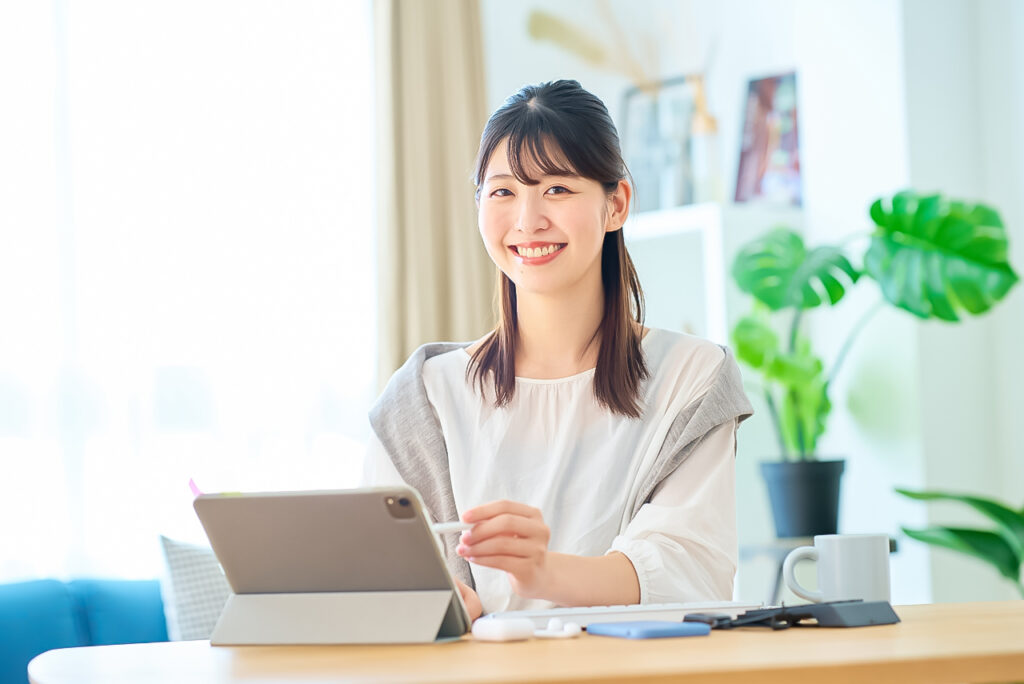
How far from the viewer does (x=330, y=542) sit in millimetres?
962

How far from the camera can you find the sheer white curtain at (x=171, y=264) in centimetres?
262

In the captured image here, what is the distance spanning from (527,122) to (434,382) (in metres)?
0.40

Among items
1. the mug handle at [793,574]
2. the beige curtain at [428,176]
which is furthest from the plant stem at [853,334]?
the mug handle at [793,574]

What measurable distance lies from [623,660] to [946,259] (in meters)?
2.30

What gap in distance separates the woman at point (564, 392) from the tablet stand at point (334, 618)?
43 cm

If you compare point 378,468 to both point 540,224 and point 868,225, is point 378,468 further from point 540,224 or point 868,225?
point 868,225

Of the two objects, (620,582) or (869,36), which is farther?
(869,36)

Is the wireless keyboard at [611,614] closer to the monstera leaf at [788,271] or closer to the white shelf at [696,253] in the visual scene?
the monstera leaf at [788,271]

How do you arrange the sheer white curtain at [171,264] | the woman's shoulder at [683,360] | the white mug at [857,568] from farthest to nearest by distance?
the sheer white curtain at [171,264], the woman's shoulder at [683,360], the white mug at [857,568]

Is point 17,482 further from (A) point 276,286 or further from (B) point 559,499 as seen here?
(B) point 559,499

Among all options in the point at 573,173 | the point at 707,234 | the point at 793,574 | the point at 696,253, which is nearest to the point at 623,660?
the point at 793,574

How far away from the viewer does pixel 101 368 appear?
2.71 m

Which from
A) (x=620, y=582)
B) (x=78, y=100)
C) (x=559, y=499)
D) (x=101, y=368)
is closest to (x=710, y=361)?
(x=559, y=499)

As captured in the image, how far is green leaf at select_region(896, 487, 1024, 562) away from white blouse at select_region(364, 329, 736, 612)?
4.50 feet
